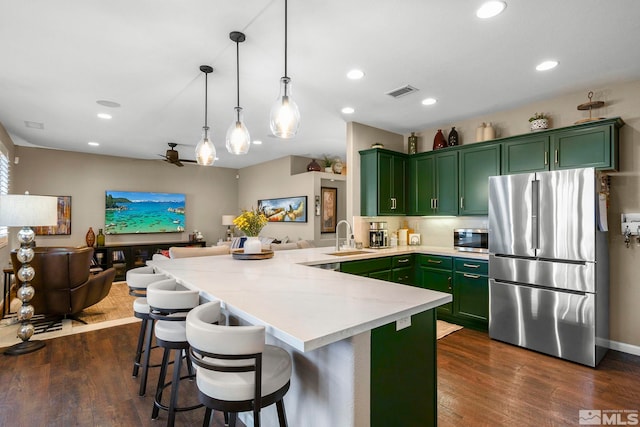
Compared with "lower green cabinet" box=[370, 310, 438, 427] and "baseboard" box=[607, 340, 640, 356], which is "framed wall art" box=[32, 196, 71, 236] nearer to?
"lower green cabinet" box=[370, 310, 438, 427]

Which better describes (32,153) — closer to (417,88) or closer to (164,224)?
(164,224)

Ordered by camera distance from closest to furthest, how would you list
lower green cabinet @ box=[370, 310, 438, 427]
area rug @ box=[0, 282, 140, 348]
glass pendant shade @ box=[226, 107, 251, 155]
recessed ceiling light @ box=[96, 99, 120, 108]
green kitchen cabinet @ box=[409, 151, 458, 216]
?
lower green cabinet @ box=[370, 310, 438, 427] → glass pendant shade @ box=[226, 107, 251, 155] → area rug @ box=[0, 282, 140, 348] → recessed ceiling light @ box=[96, 99, 120, 108] → green kitchen cabinet @ box=[409, 151, 458, 216]

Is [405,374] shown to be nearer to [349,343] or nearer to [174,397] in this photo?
[349,343]

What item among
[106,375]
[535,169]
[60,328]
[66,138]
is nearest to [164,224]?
[66,138]

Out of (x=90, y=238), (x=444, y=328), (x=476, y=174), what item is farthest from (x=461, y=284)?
(x=90, y=238)

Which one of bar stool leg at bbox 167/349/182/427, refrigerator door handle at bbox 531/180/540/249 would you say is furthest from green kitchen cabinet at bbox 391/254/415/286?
bar stool leg at bbox 167/349/182/427

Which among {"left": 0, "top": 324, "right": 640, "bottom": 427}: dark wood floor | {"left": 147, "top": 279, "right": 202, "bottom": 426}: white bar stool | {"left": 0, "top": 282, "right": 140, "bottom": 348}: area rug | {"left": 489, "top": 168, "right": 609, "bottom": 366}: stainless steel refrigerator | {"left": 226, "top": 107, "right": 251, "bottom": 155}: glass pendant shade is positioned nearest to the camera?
{"left": 147, "top": 279, "right": 202, "bottom": 426}: white bar stool

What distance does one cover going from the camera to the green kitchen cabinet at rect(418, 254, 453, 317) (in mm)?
4086

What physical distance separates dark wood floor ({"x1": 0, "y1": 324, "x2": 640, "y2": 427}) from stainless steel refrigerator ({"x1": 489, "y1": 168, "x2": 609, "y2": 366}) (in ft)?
0.70

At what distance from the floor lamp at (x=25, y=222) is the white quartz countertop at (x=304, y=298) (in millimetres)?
1679

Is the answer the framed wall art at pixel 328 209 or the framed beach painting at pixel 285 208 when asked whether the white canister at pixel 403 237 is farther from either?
the framed beach painting at pixel 285 208

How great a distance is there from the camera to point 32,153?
636 cm

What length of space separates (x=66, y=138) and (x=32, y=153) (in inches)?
55.2

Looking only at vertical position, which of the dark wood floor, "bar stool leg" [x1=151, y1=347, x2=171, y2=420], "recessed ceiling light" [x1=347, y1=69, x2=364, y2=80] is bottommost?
the dark wood floor
